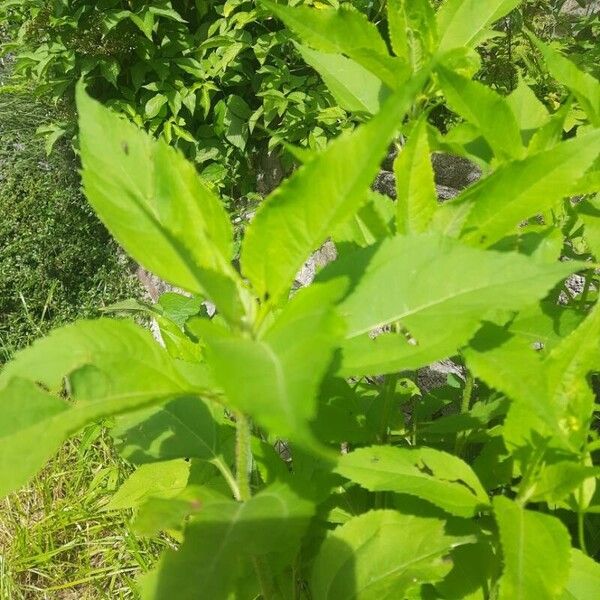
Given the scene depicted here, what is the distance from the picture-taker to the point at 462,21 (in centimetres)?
92

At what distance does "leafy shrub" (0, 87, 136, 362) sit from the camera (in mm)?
3855

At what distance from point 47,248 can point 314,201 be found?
12.6ft

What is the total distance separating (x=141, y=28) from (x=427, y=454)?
10.2ft

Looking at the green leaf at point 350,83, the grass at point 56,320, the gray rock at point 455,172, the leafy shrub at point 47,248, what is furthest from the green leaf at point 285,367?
the leafy shrub at point 47,248

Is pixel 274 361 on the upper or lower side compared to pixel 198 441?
upper

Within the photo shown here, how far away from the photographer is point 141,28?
3309 mm

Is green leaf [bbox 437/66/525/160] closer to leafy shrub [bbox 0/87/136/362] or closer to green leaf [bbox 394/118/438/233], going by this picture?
green leaf [bbox 394/118/438/233]

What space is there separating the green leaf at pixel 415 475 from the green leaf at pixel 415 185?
28 cm

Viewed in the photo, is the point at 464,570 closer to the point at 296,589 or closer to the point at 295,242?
the point at 296,589

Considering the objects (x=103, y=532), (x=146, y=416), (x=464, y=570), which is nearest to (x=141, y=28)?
(x=103, y=532)

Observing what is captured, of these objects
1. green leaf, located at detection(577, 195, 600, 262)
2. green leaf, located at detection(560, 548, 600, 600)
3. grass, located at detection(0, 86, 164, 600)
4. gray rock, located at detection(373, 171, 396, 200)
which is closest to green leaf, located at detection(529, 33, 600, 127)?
green leaf, located at detection(577, 195, 600, 262)

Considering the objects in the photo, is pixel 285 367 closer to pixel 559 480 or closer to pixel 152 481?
pixel 559 480

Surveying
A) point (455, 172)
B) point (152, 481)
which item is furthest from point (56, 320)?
point (152, 481)

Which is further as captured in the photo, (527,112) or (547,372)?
(527,112)
